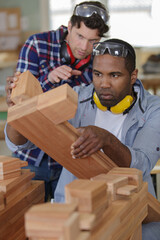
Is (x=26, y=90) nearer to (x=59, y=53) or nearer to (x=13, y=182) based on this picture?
(x=13, y=182)

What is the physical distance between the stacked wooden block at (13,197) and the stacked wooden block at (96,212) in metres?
0.29

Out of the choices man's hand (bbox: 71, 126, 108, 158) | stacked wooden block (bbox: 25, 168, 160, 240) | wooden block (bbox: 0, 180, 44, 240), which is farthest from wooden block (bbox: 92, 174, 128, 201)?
wooden block (bbox: 0, 180, 44, 240)

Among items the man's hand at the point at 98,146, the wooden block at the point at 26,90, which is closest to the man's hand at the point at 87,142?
the man's hand at the point at 98,146

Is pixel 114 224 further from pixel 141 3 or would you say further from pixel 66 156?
pixel 141 3

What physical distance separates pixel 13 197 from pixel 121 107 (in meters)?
0.85

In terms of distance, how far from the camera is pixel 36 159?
7.64ft

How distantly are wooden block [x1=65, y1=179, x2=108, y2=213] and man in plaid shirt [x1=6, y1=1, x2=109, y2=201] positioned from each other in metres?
1.31

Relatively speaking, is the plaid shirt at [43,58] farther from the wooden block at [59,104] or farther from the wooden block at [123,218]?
the wooden block at [59,104]

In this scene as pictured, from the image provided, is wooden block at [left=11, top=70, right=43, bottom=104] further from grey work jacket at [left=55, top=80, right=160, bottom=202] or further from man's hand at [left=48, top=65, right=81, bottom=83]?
man's hand at [left=48, top=65, right=81, bottom=83]

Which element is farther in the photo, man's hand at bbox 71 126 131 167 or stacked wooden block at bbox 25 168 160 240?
man's hand at bbox 71 126 131 167

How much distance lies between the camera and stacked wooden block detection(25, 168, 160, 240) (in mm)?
770

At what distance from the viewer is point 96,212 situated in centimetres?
90

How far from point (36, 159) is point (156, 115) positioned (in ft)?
2.76

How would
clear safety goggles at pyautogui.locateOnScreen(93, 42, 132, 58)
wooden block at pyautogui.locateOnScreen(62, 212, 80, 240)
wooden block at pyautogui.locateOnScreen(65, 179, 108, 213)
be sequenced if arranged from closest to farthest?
1. wooden block at pyautogui.locateOnScreen(62, 212, 80, 240)
2. wooden block at pyautogui.locateOnScreen(65, 179, 108, 213)
3. clear safety goggles at pyautogui.locateOnScreen(93, 42, 132, 58)
